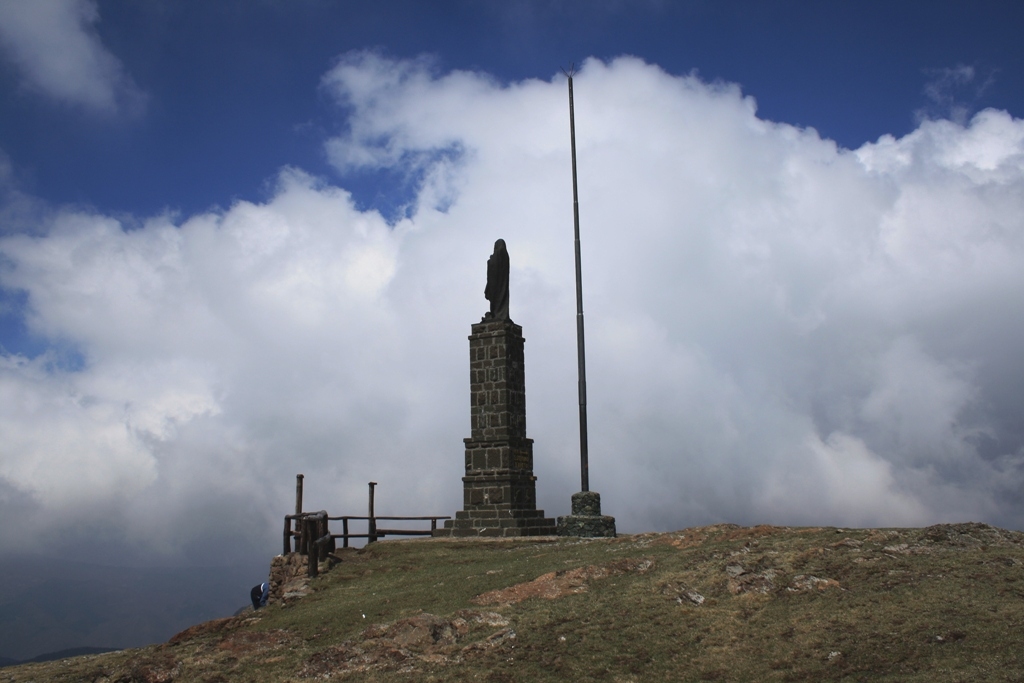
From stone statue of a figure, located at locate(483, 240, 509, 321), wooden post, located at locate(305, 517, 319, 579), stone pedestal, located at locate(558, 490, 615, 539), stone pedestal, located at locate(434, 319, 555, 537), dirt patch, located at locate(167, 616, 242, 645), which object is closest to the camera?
dirt patch, located at locate(167, 616, 242, 645)

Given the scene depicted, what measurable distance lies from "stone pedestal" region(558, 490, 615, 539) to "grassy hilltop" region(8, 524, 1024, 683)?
4883mm

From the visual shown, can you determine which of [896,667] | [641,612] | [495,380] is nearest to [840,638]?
[896,667]

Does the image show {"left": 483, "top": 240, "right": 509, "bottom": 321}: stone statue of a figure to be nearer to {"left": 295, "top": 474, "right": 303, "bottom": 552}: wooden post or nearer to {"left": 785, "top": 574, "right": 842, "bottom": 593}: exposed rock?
{"left": 295, "top": 474, "right": 303, "bottom": 552}: wooden post

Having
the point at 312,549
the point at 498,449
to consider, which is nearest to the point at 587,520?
the point at 498,449

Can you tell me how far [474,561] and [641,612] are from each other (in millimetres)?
6244

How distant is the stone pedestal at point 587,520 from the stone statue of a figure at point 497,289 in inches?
211

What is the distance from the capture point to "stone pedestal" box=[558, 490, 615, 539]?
18.7 m

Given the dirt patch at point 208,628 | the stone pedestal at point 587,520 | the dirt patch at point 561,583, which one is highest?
the stone pedestal at point 587,520

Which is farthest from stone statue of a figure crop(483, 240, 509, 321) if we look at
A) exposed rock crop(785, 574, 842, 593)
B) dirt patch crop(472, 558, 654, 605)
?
exposed rock crop(785, 574, 842, 593)

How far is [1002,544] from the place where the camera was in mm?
11438

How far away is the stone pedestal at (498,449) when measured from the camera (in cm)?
2030

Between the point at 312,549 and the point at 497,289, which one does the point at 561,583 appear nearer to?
the point at 312,549

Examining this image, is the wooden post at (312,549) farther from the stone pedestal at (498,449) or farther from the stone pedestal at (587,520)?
the stone pedestal at (587,520)

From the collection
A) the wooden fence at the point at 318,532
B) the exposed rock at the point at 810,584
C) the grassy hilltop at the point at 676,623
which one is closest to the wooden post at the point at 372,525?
the wooden fence at the point at 318,532
